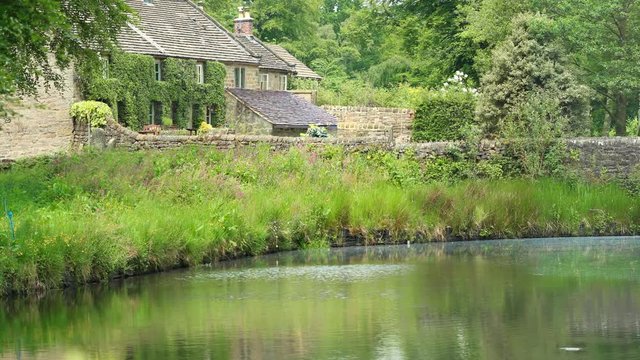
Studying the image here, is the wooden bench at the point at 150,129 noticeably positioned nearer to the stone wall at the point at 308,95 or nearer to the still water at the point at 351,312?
the stone wall at the point at 308,95

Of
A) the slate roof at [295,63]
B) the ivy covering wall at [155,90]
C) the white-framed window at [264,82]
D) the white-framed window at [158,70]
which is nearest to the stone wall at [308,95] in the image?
the white-framed window at [264,82]

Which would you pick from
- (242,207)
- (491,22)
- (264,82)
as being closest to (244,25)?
(264,82)

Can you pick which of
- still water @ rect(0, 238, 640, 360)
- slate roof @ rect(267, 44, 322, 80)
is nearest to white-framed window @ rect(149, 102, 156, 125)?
slate roof @ rect(267, 44, 322, 80)

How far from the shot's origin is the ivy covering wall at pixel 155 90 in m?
47.8

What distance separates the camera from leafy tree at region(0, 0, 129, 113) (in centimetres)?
2391

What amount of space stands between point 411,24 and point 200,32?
434 inches

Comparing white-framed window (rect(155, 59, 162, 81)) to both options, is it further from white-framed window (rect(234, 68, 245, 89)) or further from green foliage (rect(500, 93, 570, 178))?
green foliage (rect(500, 93, 570, 178))

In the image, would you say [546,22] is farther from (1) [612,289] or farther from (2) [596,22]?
(1) [612,289]

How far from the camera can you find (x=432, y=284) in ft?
71.9

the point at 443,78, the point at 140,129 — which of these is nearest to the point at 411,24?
the point at 443,78

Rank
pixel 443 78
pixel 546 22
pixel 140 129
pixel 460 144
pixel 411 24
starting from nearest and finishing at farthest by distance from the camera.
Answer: pixel 460 144 < pixel 546 22 < pixel 140 129 < pixel 443 78 < pixel 411 24

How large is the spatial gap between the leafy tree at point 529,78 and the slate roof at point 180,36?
1917 cm

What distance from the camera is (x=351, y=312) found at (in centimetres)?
1866

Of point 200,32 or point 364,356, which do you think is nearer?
point 364,356
